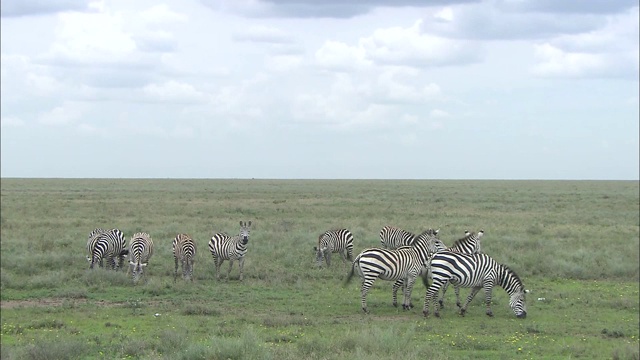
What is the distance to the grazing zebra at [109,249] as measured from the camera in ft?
65.2

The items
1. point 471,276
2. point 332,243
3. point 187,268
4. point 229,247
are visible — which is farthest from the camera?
point 332,243

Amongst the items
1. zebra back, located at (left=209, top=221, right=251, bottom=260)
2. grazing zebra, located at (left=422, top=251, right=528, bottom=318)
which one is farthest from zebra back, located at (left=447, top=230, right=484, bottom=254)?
zebra back, located at (left=209, top=221, right=251, bottom=260)

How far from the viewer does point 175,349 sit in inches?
447

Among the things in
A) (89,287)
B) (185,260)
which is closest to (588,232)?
(185,260)

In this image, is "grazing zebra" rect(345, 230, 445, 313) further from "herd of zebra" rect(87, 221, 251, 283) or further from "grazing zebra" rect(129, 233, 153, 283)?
"grazing zebra" rect(129, 233, 153, 283)

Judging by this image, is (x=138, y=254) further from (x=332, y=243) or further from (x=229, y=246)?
(x=332, y=243)

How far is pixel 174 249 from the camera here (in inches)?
771

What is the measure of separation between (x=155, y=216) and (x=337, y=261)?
60.4ft

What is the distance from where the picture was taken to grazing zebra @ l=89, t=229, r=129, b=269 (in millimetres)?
19859

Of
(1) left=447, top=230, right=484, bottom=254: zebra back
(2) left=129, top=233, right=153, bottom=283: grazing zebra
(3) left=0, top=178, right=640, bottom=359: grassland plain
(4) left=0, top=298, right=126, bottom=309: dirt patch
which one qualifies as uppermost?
(1) left=447, top=230, right=484, bottom=254: zebra back

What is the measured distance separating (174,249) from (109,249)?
1.81 meters

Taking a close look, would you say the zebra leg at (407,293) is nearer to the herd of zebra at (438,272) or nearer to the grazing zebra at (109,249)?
the herd of zebra at (438,272)

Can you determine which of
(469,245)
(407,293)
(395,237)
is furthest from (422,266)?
(395,237)

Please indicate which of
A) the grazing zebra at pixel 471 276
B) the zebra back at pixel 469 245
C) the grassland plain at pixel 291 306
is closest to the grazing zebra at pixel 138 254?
the grassland plain at pixel 291 306
